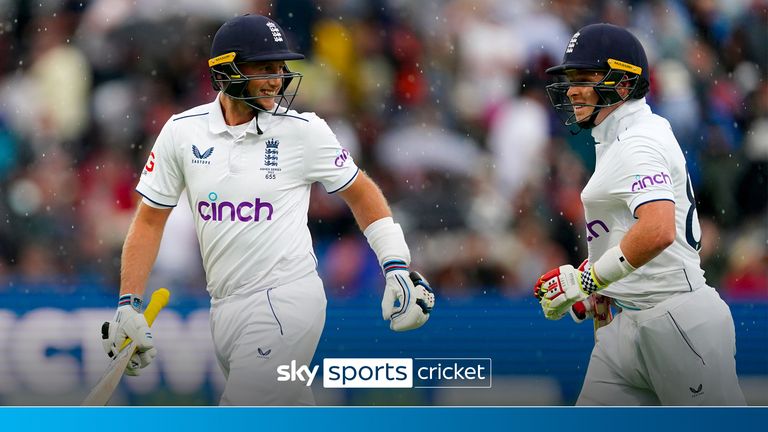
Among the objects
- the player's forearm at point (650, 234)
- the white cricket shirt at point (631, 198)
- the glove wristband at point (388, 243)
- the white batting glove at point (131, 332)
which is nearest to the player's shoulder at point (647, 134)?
the white cricket shirt at point (631, 198)

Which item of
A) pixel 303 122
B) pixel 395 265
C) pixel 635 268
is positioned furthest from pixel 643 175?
pixel 303 122

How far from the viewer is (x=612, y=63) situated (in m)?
4.50

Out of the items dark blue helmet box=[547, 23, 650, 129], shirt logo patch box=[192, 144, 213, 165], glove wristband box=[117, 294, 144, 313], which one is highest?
dark blue helmet box=[547, 23, 650, 129]

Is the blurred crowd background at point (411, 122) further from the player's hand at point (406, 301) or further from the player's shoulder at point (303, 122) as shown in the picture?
the player's shoulder at point (303, 122)

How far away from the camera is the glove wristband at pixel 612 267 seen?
13.9 ft

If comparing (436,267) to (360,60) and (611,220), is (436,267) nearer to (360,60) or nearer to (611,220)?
(360,60)

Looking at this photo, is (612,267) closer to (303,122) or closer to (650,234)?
(650,234)

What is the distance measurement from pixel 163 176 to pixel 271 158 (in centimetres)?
39

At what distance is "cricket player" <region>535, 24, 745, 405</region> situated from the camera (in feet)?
14.2

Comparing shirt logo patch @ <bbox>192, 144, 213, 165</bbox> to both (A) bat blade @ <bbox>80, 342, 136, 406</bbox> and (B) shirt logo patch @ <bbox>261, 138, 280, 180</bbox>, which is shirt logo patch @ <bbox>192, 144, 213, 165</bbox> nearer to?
(B) shirt logo patch @ <bbox>261, 138, 280, 180</bbox>

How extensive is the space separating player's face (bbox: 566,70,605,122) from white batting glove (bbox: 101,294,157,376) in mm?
1655

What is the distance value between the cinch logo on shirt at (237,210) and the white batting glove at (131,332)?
42 cm

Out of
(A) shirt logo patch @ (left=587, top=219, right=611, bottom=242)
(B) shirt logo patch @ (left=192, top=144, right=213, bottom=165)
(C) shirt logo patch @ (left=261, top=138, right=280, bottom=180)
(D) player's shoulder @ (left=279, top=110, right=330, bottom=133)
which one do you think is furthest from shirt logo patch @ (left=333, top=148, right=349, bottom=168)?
A: (A) shirt logo patch @ (left=587, top=219, right=611, bottom=242)

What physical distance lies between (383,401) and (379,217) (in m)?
0.65
